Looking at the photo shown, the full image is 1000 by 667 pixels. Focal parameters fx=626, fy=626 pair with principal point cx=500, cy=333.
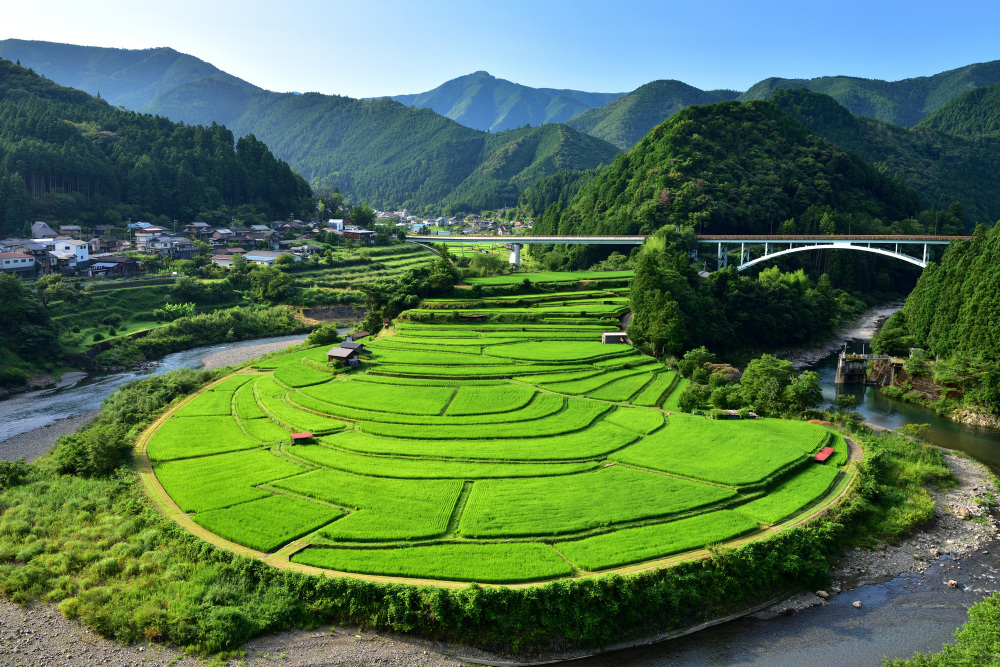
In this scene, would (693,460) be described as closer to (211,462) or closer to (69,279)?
(211,462)

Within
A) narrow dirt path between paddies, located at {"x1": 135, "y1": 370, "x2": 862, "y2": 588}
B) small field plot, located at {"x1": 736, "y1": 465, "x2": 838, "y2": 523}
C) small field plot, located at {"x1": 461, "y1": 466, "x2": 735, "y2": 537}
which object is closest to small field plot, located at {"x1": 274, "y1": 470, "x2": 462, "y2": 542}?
small field plot, located at {"x1": 461, "y1": 466, "x2": 735, "y2": 537}

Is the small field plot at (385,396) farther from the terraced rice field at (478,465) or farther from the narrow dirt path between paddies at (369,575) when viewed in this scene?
the narrow dirt path between paddies at (369,575)

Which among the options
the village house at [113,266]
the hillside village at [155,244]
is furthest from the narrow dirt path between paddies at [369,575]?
the hillside village at [155,244]

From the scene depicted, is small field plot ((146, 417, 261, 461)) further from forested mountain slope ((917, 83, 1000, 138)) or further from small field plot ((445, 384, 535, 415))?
forested mountain slope ((917, 83, 1000, 138))

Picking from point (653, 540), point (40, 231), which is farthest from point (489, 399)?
point (40, 231)

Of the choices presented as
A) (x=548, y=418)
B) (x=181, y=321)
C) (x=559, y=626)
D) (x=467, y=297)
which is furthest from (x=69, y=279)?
(x=559, y=626)

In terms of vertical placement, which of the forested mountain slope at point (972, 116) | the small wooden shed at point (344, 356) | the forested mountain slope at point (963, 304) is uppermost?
the forested mountain slope at point (972, 116)

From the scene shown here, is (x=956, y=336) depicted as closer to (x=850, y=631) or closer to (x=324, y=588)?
(x=850, y=631)
